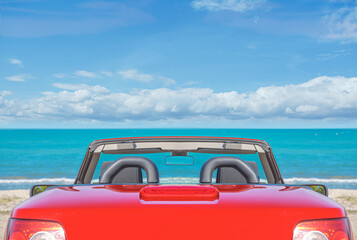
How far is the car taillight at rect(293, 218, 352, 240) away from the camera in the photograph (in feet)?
5.88

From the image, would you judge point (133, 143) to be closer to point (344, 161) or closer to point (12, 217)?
point (12, 217)

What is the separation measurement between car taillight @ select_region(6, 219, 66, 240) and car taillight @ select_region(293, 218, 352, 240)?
3.32 feet

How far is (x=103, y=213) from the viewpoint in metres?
1.80

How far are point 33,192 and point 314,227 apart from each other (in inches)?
70.4

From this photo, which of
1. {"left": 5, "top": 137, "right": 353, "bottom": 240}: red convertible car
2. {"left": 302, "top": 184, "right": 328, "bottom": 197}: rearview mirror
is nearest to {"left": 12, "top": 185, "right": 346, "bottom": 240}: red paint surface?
{"left": 5, "top": 137, "right": 353, "bottom": 240}: red convertible car

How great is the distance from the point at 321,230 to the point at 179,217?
0.62m

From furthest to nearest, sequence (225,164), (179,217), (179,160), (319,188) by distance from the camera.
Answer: (179,160) < (225,164) < (319,188) < (179,217)

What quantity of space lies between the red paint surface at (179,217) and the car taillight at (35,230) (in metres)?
0.02

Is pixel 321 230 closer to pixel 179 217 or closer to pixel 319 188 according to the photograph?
pixel 179 217

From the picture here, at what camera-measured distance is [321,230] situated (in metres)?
1.81

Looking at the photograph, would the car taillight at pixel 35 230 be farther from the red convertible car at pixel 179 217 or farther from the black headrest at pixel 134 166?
the black headrest at pixel 134 166

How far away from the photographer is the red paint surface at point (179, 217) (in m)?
1.74

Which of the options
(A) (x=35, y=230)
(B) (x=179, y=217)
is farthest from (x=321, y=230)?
(A) (x=35, y=230)

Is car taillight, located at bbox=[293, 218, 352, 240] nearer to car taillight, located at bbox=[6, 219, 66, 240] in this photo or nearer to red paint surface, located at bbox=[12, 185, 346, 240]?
red paint surface, located at bbox=[12, 185, 346, 240]
